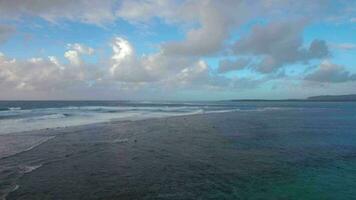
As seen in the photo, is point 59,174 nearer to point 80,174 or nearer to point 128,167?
point 80,174

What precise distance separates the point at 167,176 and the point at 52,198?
5804 millimetres

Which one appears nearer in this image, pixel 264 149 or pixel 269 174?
pixel 269 174

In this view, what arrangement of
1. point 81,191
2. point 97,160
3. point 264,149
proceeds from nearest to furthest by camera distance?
point 81,191
point 97,160
point 264,149

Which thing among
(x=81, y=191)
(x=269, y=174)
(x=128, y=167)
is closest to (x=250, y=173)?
(x=269, y=174)

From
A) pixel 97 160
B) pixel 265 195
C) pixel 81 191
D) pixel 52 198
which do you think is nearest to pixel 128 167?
pixel 97 160

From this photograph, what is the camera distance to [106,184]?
48.4 ft

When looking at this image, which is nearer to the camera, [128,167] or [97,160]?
[128,167]

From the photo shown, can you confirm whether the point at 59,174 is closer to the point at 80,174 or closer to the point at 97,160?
the point at 80,174

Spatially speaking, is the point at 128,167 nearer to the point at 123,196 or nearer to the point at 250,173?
the point at 123,196

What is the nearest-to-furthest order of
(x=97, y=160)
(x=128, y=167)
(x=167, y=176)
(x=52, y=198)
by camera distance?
1. (x=52, y=198)
2. (x=167, y=176)
3. (x=128, y=167)
4. (x=97, y=160)

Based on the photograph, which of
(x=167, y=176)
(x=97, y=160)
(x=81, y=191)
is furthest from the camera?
(x=97, y=160)

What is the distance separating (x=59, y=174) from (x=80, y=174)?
43.1 inches

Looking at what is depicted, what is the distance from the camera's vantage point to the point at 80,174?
54.1 ft

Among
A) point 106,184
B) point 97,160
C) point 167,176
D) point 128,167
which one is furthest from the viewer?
point 97,160
